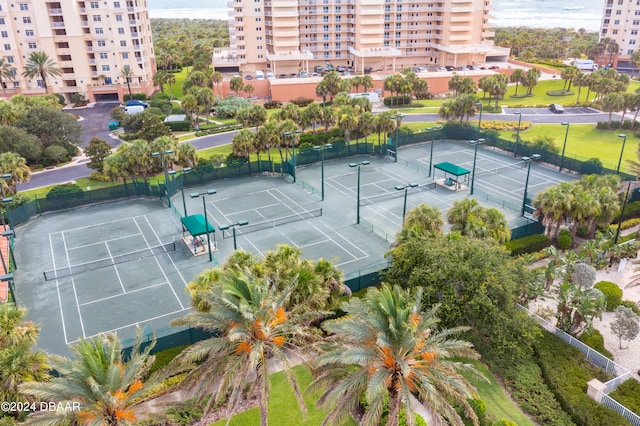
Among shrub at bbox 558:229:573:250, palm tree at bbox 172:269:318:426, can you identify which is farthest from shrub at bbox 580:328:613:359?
palm tree at bbox 172:269:318:426

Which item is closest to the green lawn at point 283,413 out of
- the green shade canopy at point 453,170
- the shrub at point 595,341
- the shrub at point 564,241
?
the shrub at point 595,341

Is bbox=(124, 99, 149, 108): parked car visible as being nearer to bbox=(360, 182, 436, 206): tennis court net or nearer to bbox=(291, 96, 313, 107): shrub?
bbox=(291, 96, 313, 107): shrub

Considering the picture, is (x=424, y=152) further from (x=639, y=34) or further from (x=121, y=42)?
(x=639, y=34)

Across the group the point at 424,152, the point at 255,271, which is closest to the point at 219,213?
the point at 255,271

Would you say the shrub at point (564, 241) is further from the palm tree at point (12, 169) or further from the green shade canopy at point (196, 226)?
the palm tree at point (12, 169)

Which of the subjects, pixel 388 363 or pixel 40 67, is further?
pixel 40 67

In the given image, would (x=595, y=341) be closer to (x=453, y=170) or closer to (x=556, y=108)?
(x=453, y=170)

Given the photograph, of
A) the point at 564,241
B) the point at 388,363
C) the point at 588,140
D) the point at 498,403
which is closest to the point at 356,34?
the point at 588,140
